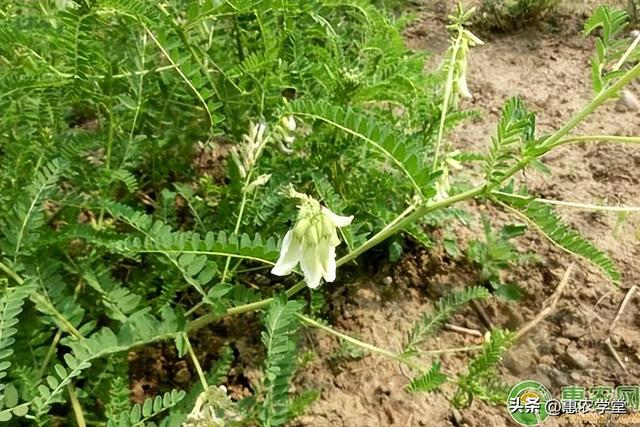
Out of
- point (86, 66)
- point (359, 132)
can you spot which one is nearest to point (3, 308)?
point (86, 66)

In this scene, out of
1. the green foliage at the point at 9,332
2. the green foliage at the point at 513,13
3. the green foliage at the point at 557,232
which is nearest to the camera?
the green foliage at the point at 9,332

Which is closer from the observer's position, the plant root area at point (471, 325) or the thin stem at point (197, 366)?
the thin stem at point (197, 366)

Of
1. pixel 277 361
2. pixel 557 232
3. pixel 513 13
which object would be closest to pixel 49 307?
pixel 277 361

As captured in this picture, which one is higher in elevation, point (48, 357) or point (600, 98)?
point (600, 98)

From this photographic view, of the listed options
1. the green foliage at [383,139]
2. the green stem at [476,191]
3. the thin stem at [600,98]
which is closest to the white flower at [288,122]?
the green foliage at [383,139]

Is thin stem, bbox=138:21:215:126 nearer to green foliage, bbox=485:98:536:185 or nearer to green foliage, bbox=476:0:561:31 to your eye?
green foliage, bbox=485:98:536:185

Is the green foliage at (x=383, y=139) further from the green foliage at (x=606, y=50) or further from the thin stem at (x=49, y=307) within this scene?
the thin stem at (x=49, y=307)

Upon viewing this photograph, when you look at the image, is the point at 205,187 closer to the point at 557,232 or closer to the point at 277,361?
the point at 277,361

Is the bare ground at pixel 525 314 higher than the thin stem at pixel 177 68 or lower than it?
lower

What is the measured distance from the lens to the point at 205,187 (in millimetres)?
1609
